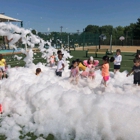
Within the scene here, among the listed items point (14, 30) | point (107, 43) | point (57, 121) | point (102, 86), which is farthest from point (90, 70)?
point (107, 43)

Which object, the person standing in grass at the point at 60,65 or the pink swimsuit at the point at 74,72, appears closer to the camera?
the pink swimsuit at the point at 74,72

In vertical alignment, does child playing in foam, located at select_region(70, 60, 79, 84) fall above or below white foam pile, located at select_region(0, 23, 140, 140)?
above

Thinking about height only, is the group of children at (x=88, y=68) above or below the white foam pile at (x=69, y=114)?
above

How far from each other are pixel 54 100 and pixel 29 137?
118cm

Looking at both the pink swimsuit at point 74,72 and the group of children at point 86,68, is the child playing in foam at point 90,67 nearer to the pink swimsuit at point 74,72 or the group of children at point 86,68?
the group of children at point 86,68

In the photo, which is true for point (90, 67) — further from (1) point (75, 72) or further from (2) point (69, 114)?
(2) point (69, 114)

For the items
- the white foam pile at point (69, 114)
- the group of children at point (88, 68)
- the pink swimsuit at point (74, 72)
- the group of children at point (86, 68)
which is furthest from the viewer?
the pink swimsuit at point (74, 72)

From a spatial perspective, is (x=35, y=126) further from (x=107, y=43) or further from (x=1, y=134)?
(x=107, y=43)

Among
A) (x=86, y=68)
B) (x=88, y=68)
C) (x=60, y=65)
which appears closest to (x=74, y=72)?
(x=60, y=65)

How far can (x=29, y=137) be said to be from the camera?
4.66 m

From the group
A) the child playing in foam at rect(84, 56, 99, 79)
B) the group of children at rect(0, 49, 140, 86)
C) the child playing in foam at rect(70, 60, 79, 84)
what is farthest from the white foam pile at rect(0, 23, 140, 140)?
the child playing in foam at rect(84, 56, 99, 79)

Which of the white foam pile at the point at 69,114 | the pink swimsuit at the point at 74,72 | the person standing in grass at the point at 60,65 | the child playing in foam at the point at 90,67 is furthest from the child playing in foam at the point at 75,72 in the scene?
the white foam pile at the point at 69,114

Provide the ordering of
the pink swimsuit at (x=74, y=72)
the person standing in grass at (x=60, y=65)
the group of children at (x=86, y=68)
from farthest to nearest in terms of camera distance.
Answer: the person standing in grass at (x=60, y=65), the pink swimsuit at (x=74, y=72), the group of children at (x=86, y=68)

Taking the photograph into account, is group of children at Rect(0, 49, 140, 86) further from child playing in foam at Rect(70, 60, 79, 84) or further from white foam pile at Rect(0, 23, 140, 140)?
white foam pile at Rect(0, 23, 140, 140)
